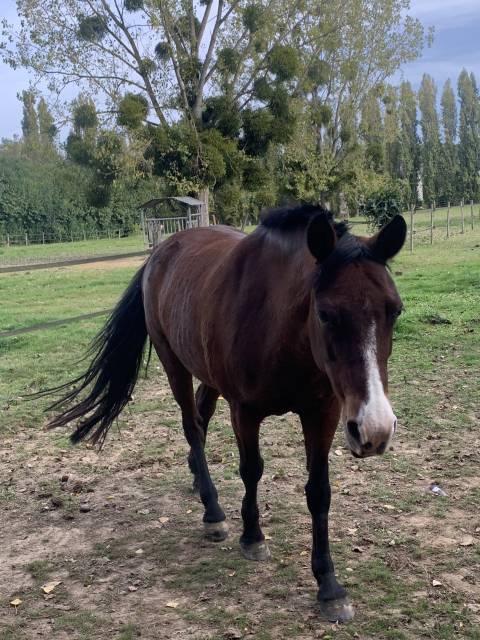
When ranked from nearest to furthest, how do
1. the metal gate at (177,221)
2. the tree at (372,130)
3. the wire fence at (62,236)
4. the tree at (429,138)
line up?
1. the metal gate at (177,221)
2. the tree at (372,130)
3. the wire fence at (62,236)
4. the tree at (429,138)

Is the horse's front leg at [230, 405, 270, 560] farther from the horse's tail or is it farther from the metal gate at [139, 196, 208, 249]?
the metal gate at [139, 196, 208, 249]

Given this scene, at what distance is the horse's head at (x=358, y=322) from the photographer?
6.18ft

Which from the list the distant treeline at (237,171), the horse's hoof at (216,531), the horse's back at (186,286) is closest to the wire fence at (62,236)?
the distant treeline at (237,171)

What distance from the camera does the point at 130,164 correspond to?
1605 centimetres

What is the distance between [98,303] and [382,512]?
893 centimetres

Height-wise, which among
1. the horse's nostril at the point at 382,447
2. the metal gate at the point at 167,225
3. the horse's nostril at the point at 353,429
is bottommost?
the horse's nostril at the point at 382,447

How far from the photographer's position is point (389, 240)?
7.18 feet

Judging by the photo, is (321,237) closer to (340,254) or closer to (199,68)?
(340,254)

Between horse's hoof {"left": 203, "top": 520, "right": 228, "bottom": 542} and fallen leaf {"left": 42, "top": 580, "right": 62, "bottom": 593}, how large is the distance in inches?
31.3

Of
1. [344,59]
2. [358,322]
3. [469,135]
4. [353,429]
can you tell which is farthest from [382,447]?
[469,135]

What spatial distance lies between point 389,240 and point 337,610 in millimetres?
1535

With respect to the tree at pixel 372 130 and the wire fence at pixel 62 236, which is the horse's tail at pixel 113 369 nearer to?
the tree at pixel 372 130

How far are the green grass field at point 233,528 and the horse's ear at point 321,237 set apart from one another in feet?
4.99

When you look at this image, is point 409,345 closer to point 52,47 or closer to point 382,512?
point 382,512
